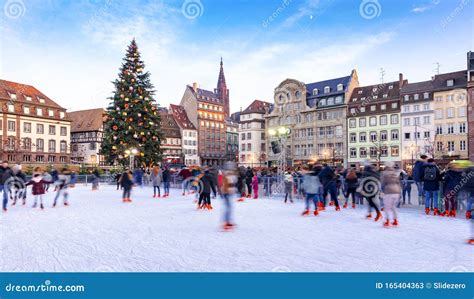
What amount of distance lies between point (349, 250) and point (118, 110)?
2841 centimetres

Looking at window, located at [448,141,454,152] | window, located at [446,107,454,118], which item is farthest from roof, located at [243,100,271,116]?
window, located at [448,141,454,152]

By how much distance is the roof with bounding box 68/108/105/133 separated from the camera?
6412 centimetres

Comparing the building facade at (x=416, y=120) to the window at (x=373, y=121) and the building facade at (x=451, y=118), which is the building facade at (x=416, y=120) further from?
the window at (x=373, y=121)

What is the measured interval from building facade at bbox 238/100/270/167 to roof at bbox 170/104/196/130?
1204 centimetres

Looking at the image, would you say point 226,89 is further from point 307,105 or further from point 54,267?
point 54,267

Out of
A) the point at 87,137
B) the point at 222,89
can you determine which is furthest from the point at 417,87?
the point at 222,89

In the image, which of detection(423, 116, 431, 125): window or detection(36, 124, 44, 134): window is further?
detection(36, 124, 44, 134): window

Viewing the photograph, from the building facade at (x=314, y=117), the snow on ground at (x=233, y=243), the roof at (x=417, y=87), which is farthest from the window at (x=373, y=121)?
the snow on ground at (x=233, y=243)

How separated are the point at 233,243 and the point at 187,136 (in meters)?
71.0

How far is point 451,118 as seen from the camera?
157 ft

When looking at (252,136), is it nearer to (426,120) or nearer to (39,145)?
(426,120)

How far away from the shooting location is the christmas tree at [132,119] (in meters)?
31.1

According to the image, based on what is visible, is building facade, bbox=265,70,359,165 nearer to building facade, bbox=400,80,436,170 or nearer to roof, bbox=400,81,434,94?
roof, bbox=400,81,434,94
